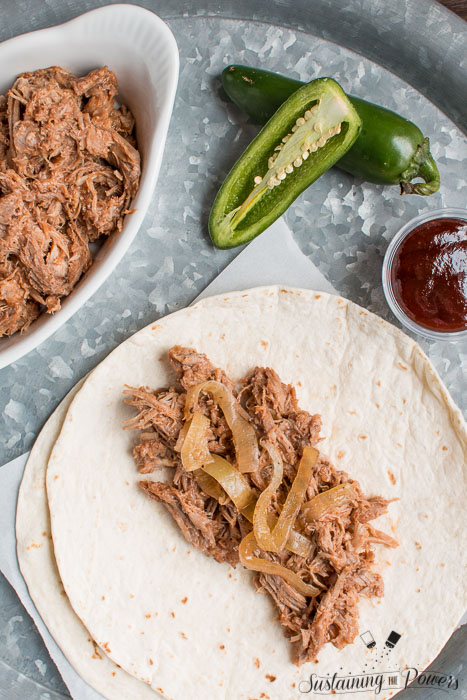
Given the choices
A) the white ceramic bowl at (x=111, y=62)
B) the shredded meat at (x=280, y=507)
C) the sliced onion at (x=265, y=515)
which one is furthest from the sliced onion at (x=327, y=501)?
the white ceramic bowl at (x=111, y=62)

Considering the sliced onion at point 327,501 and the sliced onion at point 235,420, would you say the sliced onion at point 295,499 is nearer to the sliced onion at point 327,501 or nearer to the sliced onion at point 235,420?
the sliced onion at point 327,501

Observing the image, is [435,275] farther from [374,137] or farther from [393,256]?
[374,137]

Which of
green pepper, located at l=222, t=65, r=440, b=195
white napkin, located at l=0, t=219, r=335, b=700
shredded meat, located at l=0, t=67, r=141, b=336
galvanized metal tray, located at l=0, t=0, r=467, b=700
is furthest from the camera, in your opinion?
galvanized metal tray, located at l=0, t=0, r=467, b=700

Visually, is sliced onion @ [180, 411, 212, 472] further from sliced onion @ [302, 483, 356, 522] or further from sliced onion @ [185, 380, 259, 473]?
sliced onion @ [302, 483, 356, 522]

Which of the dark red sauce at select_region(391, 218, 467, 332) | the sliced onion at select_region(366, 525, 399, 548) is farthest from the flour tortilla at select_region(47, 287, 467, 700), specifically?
the dark red sauce at select_region(391, 218, 467, 332)

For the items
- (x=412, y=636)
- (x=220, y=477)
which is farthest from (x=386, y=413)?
(x=412, y=636)

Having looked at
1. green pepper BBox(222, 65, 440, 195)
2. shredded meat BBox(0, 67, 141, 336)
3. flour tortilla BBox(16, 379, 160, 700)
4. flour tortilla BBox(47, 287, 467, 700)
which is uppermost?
green pepper BBox(222, 65, 440, 195)

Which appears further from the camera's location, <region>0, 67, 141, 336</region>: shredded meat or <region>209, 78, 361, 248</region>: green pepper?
<region>209, 78, 361, 248</region>: green pepper

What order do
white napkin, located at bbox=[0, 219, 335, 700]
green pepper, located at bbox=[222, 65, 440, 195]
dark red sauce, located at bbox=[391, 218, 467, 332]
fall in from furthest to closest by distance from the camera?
white napkin, located at bbox=[0, 219, 335, 700] → green pepper, located at bbox=[222, 65, 440, 195] → dark red sauce, located at bbox=[391, 218, 467, 332]
